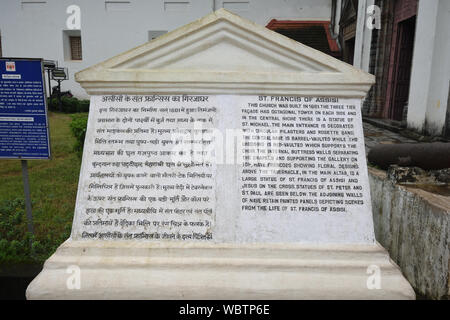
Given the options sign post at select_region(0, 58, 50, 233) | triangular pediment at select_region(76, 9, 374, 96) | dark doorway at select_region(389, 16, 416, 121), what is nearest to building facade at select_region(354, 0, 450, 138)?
dark doorway at select_region(389, 16, 416, 121)

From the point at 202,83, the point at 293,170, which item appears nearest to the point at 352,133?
the point at 293,170

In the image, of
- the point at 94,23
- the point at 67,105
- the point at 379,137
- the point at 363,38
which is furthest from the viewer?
the point at 94,23

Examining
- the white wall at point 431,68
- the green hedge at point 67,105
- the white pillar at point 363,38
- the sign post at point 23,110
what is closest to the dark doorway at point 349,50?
the white pillar at point 363,38

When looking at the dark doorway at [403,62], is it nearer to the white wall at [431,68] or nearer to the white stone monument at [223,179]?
the white wall at [431,68]

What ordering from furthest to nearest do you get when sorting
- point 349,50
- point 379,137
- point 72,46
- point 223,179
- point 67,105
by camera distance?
1. point 72,46
2. point 67,105
3. point 349,50
4. point 379,137
5. point 223,179

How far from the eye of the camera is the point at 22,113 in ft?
8.14

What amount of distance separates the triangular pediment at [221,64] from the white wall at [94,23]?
14134mm

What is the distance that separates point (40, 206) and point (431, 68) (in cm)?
628

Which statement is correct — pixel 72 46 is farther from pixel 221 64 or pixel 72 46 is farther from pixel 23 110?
pixel 221 64

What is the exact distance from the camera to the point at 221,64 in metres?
1.89

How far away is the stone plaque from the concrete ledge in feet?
1.22

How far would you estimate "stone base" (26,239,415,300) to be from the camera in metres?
1.56

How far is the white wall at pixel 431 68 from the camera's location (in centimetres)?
525

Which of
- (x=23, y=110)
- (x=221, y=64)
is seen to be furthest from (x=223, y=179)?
(x=23, y=110)
